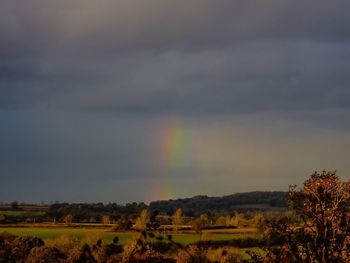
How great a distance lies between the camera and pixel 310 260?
19578mm

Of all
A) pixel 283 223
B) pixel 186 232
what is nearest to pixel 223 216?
pixel 186 232

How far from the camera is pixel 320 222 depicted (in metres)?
20.3

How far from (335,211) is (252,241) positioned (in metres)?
85.8

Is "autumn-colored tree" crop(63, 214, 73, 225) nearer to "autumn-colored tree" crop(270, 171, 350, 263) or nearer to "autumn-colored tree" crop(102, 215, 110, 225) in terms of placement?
"autumn-colored tree" crop(102, 215, 110, 225)

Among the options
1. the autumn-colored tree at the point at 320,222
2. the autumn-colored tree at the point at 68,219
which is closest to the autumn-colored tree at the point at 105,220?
the autumn-colored tree at the point at 68,219

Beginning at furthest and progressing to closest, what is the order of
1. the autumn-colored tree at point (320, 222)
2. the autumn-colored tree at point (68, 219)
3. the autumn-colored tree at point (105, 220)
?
the autumn-colored tree at point (68, 219)
the autumn-colored tree at point (105, 220)
the autumn-colored tree at point (320, 222)

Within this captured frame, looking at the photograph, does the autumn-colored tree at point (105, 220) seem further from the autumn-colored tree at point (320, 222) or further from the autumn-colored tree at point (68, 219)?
the autumn-colored tree at point (320, 222)

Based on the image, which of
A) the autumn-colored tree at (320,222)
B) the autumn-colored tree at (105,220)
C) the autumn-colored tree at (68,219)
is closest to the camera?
the autumn-colored tree at (320,222)

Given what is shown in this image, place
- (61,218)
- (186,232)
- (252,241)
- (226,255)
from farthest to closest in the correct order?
(61,218), (186,232), (252,241), (226,255)

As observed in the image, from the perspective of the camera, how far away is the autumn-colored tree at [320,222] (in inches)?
772

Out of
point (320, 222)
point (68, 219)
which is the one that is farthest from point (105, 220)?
point (320, 222)

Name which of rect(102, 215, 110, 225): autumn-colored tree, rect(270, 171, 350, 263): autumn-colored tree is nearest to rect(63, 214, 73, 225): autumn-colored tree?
rect(102, 215, 110, 225): autumn-colored tree

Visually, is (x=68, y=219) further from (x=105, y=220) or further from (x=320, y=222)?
(x=320, y=222)

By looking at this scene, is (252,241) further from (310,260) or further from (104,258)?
(310,260)
